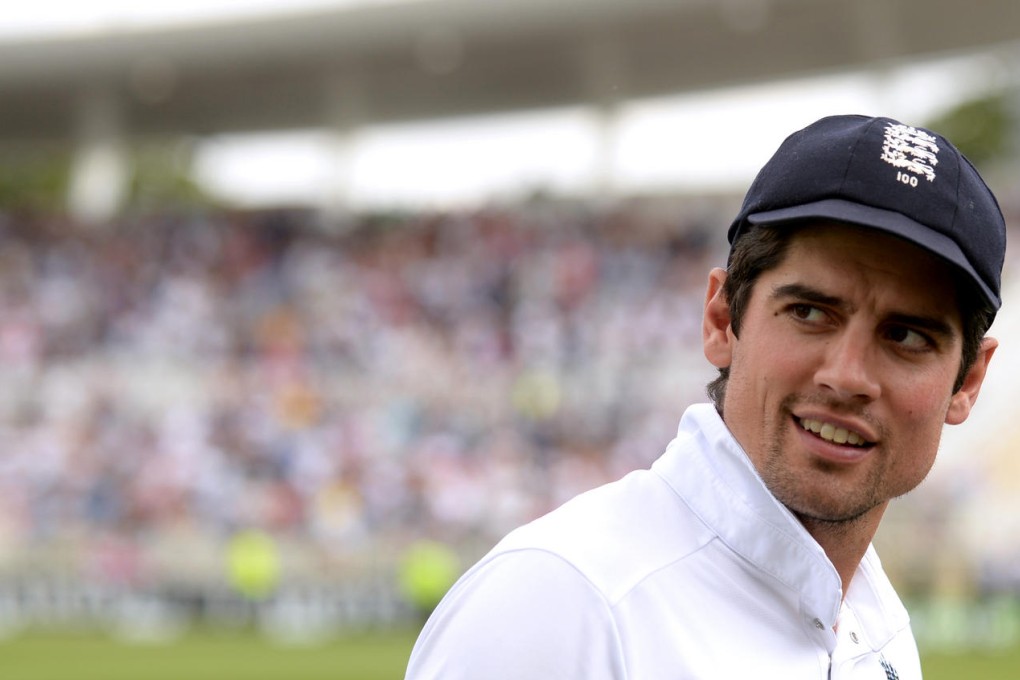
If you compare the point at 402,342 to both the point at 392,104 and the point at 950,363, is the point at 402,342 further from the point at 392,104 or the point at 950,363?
the point at 950,363

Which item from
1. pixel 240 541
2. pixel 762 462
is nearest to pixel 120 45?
pixel 240 541

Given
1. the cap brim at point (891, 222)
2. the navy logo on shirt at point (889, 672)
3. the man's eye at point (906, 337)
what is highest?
the cap brim at point (891, 222)

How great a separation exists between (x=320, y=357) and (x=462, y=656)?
71.1 ft

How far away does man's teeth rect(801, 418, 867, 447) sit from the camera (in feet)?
6.56

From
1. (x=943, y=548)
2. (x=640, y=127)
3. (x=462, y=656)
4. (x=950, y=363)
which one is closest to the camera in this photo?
(x=462, y=656)

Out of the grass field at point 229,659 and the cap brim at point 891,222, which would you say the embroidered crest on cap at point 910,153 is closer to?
the cap brim at point 891,222

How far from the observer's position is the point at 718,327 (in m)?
2.24

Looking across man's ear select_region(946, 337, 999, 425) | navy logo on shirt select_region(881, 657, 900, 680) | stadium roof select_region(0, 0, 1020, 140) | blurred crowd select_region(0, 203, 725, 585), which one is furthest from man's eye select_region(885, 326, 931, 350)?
stadium roof select_region(0, 0, 1020, 140)

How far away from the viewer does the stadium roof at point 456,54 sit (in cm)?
2444

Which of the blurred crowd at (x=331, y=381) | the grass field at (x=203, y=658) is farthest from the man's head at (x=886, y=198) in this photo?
the blurred crowd at (x=331, y=381)

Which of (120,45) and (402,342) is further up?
(120,45)

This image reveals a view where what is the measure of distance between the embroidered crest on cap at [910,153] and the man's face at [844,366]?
0.09 metres

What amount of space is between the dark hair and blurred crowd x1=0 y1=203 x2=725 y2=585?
56.8 feet

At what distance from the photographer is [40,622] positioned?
1981 cm
